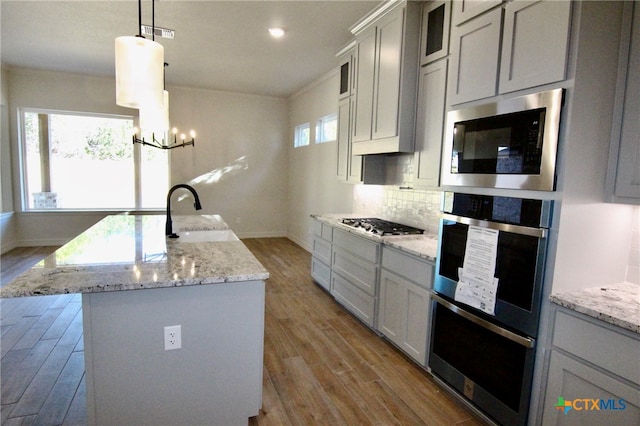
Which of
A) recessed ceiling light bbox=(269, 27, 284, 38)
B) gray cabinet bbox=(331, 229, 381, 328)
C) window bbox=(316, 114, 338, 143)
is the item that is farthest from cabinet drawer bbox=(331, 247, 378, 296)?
recessed ceiling light bbox=(269, 27, 284, 38)

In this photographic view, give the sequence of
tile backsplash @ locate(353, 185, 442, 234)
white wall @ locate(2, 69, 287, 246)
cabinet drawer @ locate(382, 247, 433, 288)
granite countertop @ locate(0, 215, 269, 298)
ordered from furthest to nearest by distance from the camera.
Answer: white wall @ locate(2, 69, 287, 246), tile backsplash @ locate(353, 185, 442, 234), cabinet drawer @ locate(382, 247, 433, 288), granite countertop @ locate(0, 215, 269, 298)

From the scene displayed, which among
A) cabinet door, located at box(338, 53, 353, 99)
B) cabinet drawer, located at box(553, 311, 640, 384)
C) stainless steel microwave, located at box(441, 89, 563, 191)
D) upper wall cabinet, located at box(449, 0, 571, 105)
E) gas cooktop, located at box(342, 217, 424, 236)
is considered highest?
cabinet door, located at box(338, 53, 353, 99)

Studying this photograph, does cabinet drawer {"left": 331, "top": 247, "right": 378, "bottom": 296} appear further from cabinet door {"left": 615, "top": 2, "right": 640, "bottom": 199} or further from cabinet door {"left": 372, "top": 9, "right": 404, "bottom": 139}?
cabinet door {"left": 615, "top": 2, "right": 640, "bottom": 199}

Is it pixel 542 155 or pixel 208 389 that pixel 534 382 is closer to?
pixel 542 155

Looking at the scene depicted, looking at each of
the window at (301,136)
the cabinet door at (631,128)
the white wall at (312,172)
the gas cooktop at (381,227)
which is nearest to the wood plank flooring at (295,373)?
the gas cooktop at (381,227)

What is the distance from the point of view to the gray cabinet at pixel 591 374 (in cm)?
134

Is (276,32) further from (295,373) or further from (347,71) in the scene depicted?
(295,373)

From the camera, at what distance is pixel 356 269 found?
3238 millimetres

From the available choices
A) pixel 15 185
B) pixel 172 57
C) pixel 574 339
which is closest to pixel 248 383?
pixel 574 339

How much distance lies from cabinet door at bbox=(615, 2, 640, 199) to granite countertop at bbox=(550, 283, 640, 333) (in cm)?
48

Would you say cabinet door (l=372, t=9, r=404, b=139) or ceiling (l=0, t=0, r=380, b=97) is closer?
cabinet door (l=372, t=9, r=404, b=139)

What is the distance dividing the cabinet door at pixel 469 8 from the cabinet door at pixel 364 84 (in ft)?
3.72

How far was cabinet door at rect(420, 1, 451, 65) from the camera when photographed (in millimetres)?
2533

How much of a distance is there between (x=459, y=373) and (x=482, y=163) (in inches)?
50.3
